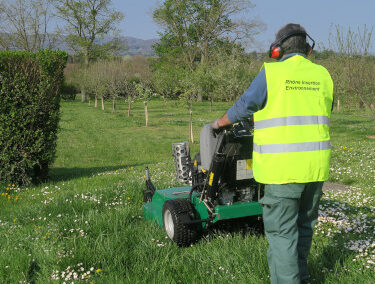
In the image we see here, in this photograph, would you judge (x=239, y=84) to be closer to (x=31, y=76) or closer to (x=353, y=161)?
(x=353, y=161)

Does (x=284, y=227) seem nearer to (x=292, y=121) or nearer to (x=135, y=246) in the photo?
(x=292, y=121)

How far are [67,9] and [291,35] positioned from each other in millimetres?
59229

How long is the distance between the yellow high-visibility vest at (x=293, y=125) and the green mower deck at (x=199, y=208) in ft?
3.77

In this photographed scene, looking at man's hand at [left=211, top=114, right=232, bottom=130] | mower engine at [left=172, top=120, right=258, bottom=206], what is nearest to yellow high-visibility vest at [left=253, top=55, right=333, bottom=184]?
man's hand at [left=211, top=114, right=232, bottom=130]

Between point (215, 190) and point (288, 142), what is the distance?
1332 mm

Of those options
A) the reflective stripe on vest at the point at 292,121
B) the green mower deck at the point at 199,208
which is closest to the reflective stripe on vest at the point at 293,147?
the reflective stripe on vest at the point at 292,121

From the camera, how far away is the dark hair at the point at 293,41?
9.71ft

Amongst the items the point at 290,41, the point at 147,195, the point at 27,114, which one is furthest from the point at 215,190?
the point at 27,114

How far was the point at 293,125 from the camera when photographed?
2773 millimetres

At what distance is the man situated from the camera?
277 cm

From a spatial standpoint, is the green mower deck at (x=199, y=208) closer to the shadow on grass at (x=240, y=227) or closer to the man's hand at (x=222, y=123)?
the shadow on grass at (x=240, y=227)

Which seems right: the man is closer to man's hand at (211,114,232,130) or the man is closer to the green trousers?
the green trousers

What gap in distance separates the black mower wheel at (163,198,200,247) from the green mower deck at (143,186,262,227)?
12cm

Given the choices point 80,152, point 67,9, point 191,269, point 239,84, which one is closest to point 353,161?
point 191,269
